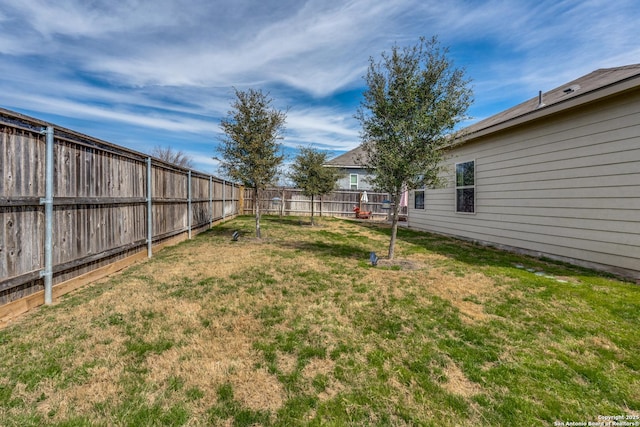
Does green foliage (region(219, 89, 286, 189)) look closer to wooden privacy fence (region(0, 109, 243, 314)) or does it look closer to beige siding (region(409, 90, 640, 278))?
wooden privacy fence (region(0, 109, 243, 314))

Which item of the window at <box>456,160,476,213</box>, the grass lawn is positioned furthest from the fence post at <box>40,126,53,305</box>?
the window at <box>456,160,476,213</box>

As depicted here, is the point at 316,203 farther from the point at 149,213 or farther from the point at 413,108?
Answer: the point at 413,108


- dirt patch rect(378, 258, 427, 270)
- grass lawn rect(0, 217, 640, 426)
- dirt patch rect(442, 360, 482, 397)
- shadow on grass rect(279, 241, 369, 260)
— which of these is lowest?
dirt patch rect(442, 360, 482, 397)

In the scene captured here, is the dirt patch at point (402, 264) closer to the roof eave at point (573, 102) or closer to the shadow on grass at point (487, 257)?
the shadow on grass at point (487, 257)

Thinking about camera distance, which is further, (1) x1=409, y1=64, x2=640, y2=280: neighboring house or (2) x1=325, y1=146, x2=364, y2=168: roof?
(2) x1=325, y1=146, x2=364, y2=168: roof

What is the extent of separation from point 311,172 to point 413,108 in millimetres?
7581

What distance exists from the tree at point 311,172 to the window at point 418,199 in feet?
12.5

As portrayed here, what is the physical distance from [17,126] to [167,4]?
18.3 ft

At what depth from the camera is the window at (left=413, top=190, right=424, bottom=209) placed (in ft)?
35.6

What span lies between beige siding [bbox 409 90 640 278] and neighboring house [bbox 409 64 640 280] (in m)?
0.02

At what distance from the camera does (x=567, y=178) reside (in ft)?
17.8

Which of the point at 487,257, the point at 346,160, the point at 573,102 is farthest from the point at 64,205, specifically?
the point at 346,160

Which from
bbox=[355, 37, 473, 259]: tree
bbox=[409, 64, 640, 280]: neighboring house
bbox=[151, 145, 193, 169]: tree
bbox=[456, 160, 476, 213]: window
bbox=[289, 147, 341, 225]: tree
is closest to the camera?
bbox=[409, 64, 640, 280]: neighboring house

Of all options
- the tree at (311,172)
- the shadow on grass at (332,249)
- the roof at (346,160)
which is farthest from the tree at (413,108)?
the roof at (346,160)
